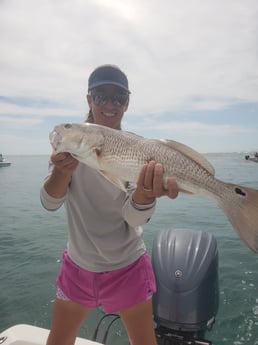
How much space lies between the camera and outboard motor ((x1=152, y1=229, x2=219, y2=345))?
4.02 metres

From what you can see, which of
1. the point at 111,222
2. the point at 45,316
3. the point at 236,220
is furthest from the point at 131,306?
the point at 45,316

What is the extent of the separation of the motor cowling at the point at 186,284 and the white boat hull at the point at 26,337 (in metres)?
1.00

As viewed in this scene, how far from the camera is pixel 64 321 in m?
3.08

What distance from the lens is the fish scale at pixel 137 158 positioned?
8.64 ft

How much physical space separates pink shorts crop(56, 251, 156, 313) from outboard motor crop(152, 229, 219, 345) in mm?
1252

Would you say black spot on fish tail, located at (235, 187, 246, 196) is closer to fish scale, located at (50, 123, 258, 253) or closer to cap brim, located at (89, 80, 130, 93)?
fish scale, located at (50, 123, 258, 253)

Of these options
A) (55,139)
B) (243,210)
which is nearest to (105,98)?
(55,139)

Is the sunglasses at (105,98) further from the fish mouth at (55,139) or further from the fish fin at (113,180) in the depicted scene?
the fish fin at (113,180)

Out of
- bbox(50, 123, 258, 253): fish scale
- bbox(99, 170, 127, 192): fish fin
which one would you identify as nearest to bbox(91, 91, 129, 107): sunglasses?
bbox(50, 123, 258, 253): fish scale

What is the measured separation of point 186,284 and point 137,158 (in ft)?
7.48

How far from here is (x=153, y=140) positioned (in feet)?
9.24

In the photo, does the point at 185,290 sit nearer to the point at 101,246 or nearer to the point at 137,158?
the point at 101,246

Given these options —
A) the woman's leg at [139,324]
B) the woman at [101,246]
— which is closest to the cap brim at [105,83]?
the woman at [101,246]

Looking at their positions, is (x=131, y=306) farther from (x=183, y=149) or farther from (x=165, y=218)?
(x=165, y=218)
